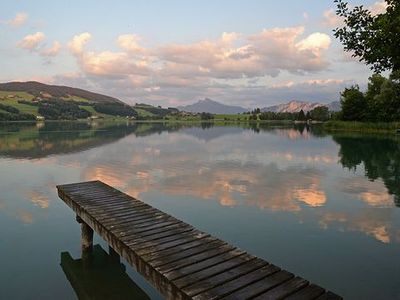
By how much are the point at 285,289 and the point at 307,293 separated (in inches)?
19.6

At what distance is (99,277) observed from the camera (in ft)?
46.8

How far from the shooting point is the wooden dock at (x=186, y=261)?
321 inches

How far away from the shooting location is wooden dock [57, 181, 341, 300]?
8.15 meters

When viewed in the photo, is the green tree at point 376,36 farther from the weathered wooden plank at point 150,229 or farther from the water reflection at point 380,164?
the water reflection at point 380,164

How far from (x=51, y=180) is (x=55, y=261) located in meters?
19.1

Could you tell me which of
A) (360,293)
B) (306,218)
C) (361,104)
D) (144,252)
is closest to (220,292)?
(144,252)

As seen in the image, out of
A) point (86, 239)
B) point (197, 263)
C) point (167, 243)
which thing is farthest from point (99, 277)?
point (197, 263)

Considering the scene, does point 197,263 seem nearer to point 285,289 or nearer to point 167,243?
point 167,243

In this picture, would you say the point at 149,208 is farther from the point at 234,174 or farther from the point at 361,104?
the point at 361,104

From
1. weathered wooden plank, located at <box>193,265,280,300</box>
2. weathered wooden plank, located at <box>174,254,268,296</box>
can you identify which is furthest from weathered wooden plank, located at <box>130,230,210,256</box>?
weathered wooden plank, located at <box>193,265,280,300</box>

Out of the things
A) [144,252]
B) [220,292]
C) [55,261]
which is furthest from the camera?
[55,261]

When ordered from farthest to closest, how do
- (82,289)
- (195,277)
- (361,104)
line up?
1. (361,104)
2. (82,289)
3. (195,277)

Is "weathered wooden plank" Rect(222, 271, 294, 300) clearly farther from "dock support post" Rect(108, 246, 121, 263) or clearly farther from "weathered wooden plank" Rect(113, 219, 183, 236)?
"dock support post" Rect(108, 246, 121, 263)

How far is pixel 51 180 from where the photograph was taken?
3284cm
